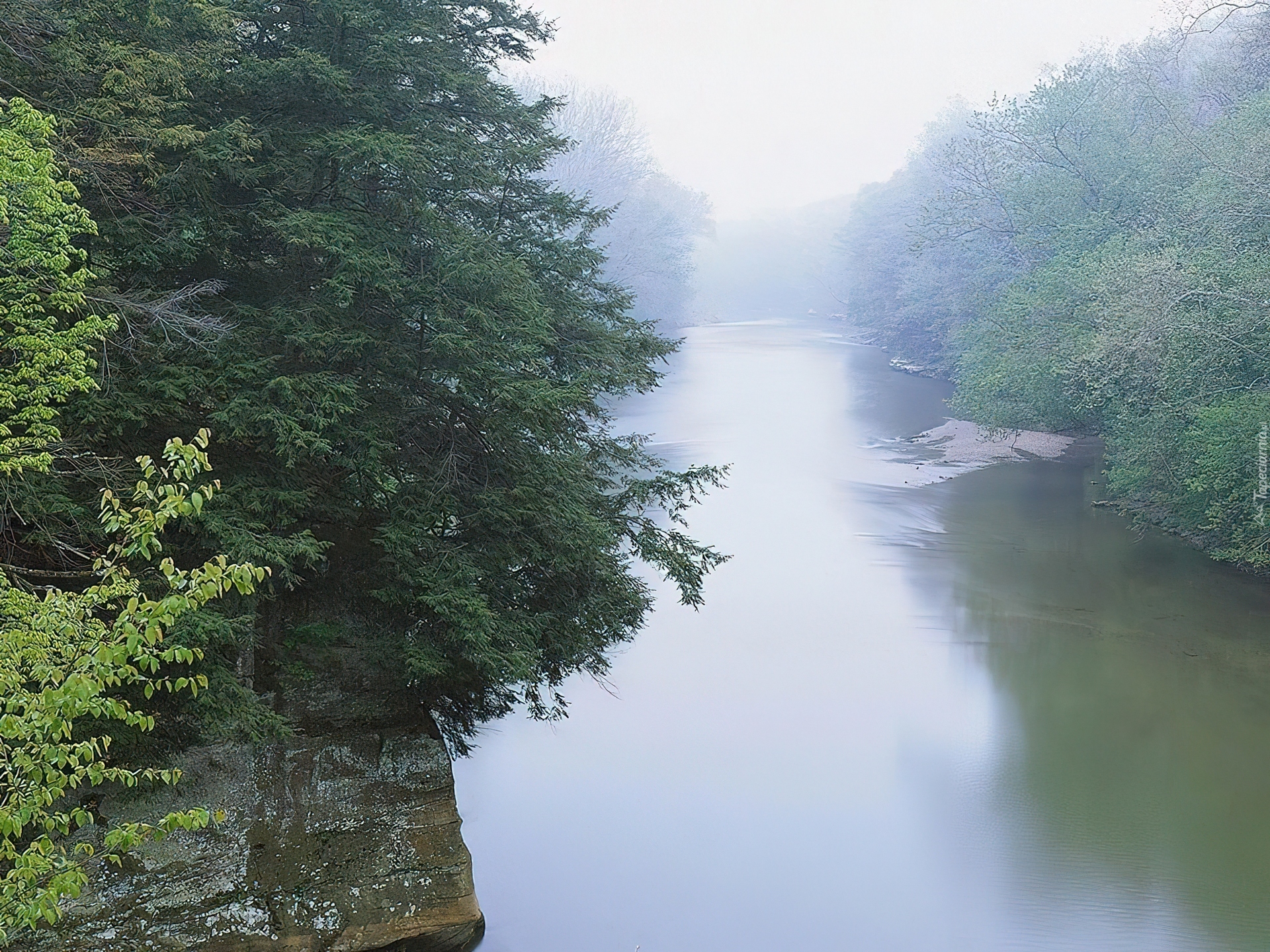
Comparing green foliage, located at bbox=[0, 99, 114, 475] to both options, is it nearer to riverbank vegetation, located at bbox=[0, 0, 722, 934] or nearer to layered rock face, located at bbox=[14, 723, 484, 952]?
riverbank vegetation, located at bbox=[0, 0, 722, 934]

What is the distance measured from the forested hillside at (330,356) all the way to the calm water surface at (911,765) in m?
2.20

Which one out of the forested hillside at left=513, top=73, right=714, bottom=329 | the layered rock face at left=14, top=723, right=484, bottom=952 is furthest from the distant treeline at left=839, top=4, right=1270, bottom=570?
the forested hillside at left=513, top=73, right=714, bottom=329

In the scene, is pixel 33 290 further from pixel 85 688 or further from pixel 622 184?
pixel 622 184

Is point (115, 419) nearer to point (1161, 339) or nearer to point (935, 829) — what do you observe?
point (935, 829)

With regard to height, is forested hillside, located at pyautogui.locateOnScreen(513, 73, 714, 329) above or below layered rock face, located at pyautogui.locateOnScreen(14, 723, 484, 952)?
above

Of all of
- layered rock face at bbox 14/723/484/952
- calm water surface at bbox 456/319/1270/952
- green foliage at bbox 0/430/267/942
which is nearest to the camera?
green foliage at bbox 0/430/267/942

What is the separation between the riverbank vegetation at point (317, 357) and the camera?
7.68 metres

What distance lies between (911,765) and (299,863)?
7.66m

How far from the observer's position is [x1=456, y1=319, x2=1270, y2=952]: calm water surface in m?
10.0

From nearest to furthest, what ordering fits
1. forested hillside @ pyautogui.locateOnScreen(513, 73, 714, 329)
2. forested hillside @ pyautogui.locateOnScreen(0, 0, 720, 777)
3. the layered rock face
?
the layered rock face, forested hillside @ pyautogui.locateOnScreen(0, 0, 720, 777), forested hillside @ pyautogui.locateOnScreen(513, 73, 714, 329)

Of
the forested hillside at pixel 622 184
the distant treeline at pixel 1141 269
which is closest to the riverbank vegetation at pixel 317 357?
the distant treeline at pixel 1141 269

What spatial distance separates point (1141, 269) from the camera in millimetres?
16484

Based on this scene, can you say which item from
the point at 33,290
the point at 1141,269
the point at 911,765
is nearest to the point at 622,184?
the point at 1141,269

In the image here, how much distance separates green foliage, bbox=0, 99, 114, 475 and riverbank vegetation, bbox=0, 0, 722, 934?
0.18ft
